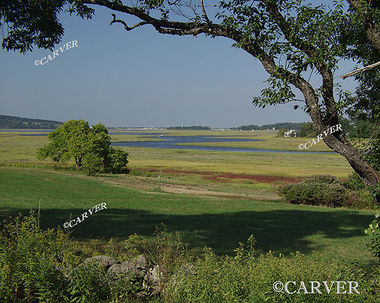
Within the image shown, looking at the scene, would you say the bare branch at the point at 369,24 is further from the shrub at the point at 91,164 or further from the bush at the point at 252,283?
the shrub at the point at 91,164

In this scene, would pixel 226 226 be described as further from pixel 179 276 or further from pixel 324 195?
pixel 324 195

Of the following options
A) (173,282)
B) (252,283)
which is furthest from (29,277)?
(252,283)

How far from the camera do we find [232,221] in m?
17.2

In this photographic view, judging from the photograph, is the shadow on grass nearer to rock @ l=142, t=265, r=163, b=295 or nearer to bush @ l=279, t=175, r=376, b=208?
rock @ l=142, t=265, r=163, b=295

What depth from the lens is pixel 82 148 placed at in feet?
167

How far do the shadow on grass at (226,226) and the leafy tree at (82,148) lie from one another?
107ft

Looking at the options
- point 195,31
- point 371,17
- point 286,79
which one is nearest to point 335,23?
point 371,17

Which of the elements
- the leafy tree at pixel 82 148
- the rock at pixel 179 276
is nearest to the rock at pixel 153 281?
the rock at pixel 179 276

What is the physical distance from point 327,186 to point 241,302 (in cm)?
2515

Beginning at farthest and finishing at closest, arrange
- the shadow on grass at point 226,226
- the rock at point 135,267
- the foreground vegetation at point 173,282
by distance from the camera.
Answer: the shadow on grass at point 226,226 < the rock at point 135,267 < the foreground vegetation at point 173,282

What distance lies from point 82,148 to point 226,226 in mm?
39039

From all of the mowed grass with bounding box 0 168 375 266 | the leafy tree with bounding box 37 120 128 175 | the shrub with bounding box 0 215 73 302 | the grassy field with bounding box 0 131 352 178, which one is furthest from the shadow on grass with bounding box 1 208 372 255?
the grassy field with bounding box 0 131 352 178

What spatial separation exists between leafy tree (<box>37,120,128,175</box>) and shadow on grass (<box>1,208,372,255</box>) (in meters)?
32.7

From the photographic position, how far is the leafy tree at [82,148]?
50938mm
